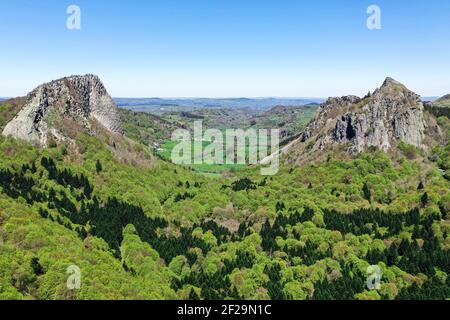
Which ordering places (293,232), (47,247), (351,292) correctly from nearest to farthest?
(47,247)
(351,292)
(293,232)

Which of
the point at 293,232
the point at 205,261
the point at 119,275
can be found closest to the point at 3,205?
the point at 119,275

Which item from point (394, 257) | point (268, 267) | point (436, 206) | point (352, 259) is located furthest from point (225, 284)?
point (436, 206)

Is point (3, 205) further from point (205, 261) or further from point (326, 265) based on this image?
point (326, 265)

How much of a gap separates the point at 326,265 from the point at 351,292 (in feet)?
64.1

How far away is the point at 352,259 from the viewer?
524ft

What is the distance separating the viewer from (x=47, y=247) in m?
125

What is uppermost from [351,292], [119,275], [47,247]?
[47,247]

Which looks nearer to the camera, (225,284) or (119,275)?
(119,275)

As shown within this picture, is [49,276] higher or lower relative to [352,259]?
higher

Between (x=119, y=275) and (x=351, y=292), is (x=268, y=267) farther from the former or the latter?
(x=119, y=275)

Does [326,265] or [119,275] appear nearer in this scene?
[119,275]

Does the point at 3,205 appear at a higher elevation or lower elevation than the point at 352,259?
higher

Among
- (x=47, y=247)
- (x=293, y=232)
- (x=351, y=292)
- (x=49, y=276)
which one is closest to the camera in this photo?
(x=49, y=276)

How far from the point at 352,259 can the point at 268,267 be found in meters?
Result: 31.6
